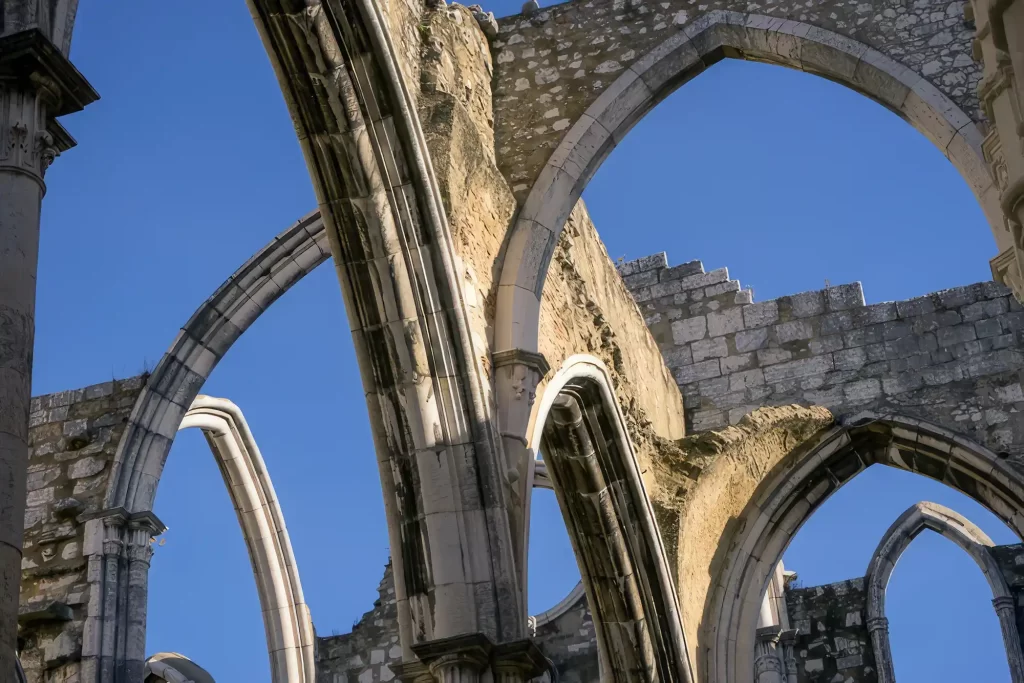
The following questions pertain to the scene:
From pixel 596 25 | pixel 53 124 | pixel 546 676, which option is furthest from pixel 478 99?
pixel 546 676

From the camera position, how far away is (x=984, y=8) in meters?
2.57

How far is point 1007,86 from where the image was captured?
103 inches

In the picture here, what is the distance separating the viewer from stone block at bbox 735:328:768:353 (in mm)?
11180

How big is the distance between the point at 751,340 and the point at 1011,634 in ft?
11.6

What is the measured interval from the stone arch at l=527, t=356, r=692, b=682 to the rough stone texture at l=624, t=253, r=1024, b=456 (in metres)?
1.92

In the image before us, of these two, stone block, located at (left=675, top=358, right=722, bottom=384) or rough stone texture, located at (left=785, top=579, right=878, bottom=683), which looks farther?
rough stone texture, located at (left=785, top=579, right=878, bottom=683)

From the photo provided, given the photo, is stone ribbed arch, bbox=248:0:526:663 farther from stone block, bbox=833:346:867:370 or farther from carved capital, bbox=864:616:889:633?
carved capital, bbox=864:616:889:633

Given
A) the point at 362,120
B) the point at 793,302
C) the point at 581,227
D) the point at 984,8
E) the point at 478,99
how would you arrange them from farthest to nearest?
the point at 793,302
the point at 581,227
the point at 478,99
the point at 362,120
the point at 984,8

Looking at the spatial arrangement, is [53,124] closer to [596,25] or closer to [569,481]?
[596,25]

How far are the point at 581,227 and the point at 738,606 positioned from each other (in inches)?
116

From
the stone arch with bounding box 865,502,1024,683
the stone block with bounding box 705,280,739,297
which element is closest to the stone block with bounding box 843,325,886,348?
the stone block with bounding box 705,280,739,297

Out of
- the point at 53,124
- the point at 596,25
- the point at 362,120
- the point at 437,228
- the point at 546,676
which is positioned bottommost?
the point at 546,676

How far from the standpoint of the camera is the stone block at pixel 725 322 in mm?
11336

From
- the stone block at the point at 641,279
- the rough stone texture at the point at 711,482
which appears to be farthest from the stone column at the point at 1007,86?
the stone block at the point at 641,279
